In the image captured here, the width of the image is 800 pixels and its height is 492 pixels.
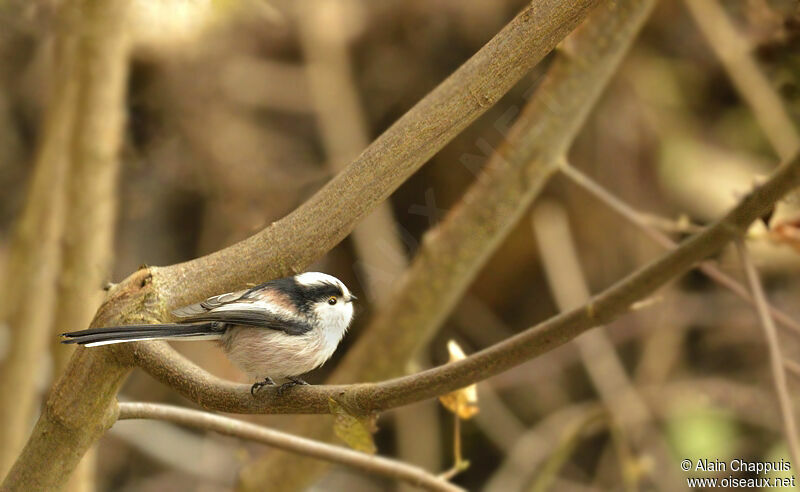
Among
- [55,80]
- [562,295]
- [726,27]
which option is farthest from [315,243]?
[726,27]

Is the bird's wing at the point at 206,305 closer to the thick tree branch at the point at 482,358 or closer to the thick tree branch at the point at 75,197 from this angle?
the thick tree branch at the point at 482,358

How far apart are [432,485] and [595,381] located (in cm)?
176

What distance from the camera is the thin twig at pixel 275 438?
132cm

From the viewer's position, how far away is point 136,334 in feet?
3.38

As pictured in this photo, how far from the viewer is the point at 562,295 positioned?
321 centimetres

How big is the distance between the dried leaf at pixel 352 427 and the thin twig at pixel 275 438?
19 cm

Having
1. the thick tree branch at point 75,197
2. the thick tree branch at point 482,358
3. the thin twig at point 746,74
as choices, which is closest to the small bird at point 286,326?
the thick tree branch at point 482,358

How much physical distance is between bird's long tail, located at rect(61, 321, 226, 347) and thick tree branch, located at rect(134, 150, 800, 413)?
0.17 feet

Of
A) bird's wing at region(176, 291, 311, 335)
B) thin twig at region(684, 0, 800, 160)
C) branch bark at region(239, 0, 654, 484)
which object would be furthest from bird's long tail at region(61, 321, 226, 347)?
thin twig at region(684, 0, 800, 160)

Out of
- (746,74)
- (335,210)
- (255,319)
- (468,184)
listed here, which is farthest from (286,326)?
(746,74)

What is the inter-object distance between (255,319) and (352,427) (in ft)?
0.76

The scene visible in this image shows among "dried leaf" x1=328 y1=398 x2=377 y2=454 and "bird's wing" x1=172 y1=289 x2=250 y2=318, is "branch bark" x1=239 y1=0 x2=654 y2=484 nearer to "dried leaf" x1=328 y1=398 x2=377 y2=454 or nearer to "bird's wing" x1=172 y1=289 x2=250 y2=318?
"dried leaf" x1=328 y1=398 x2=377 y2=454

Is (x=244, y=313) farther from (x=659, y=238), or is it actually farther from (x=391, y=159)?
(x=659, y=238)

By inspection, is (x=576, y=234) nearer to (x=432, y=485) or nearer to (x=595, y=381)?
(x=595, y=381)
